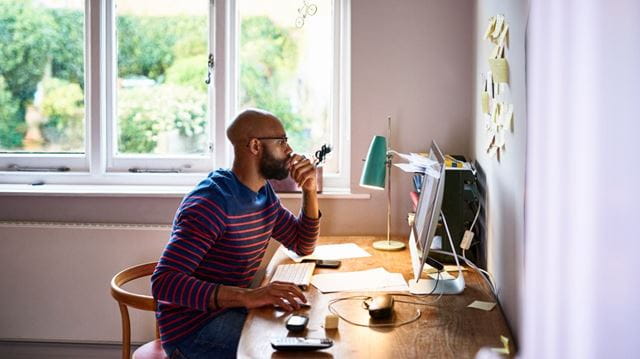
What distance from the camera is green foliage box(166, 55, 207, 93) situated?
3287mm

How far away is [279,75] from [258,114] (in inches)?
44.3

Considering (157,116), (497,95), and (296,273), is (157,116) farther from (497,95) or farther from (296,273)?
(497,95)

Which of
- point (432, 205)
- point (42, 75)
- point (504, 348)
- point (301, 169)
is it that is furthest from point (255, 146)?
point (42, 75)

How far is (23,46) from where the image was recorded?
3.38 metres

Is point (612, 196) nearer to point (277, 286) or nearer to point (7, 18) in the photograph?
point (277, 286)

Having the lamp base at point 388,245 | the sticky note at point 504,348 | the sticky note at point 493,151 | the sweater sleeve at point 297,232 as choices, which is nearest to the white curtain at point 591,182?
the sticky note at point 504,348

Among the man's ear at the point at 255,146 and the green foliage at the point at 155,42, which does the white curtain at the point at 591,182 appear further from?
the green foliage at the point at 155,42

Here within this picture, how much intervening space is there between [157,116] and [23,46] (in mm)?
785

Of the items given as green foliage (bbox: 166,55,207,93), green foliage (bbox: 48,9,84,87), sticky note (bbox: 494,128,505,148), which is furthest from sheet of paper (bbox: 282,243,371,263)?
green foliage (bbox: 48,9,84,87)

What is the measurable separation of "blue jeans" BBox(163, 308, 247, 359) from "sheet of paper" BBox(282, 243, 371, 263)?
516 mm

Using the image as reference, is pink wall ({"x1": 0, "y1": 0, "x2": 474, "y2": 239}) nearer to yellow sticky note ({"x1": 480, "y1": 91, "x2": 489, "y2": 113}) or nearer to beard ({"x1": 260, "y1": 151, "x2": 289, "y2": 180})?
yellow sticky note ({"x1": 480, "y1": 91, "x2": 489, "y2": 113})

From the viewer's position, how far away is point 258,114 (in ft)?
7.20

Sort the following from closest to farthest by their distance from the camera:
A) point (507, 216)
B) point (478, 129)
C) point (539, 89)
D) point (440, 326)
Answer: point (539, 89) < point (440, 326) < point (507, 216) < point (478, 129)

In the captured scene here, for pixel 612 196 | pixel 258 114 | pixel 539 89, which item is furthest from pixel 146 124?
pixel 612 196
